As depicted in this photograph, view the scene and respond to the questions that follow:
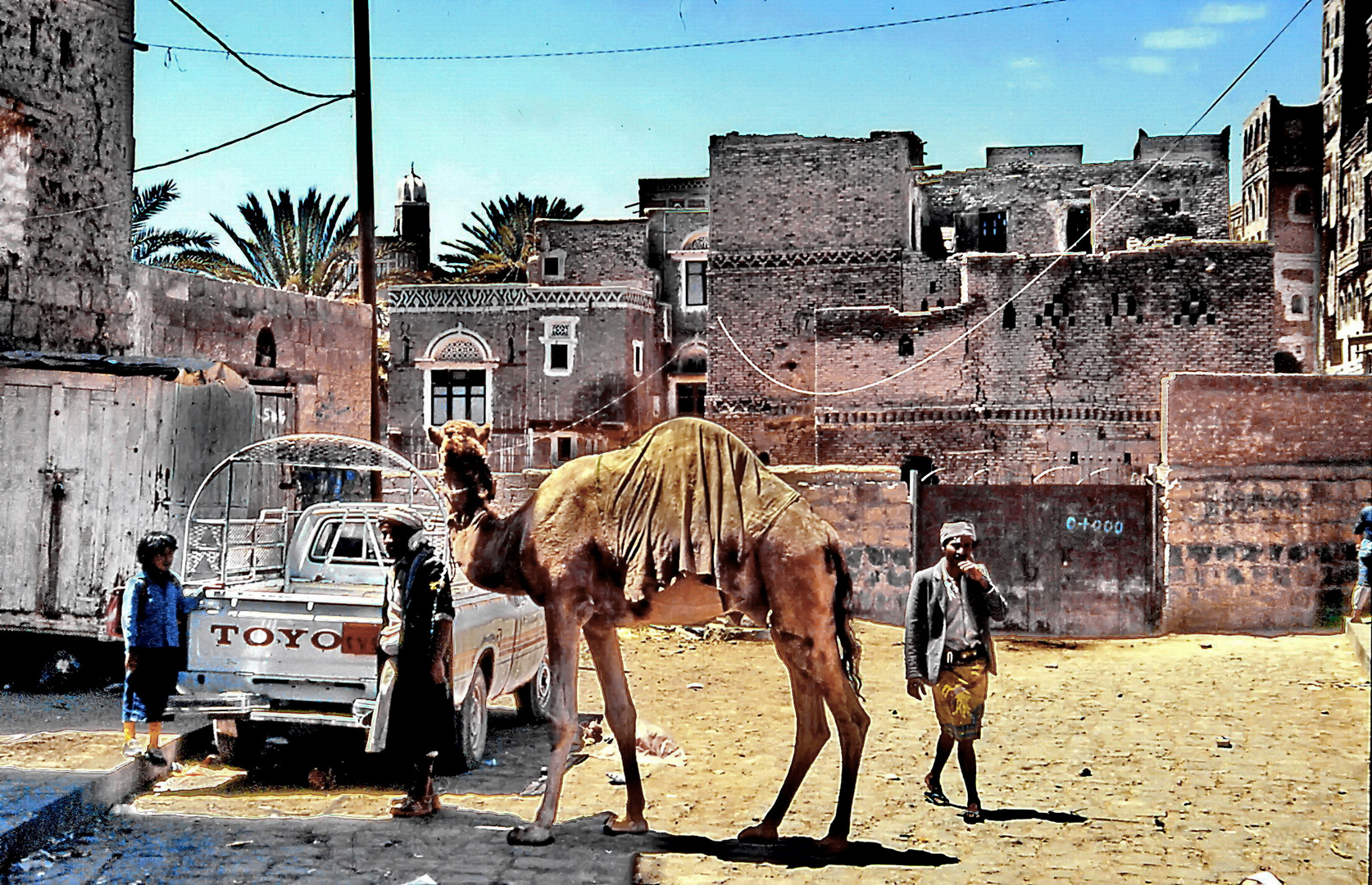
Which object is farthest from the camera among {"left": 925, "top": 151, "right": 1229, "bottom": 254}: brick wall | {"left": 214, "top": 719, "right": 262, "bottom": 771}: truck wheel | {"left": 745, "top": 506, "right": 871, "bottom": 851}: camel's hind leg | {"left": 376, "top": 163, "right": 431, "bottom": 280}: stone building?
{"left": 376, "top": 163, "right": 431, "bottom": 280}: stone building

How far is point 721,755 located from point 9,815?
5097mm

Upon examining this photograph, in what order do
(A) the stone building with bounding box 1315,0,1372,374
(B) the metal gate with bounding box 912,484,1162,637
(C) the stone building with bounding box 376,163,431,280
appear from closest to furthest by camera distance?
(B) the metal gate with bounding box 912,484,1162,637
(A) the stone building with bounding box 1315,0,1372,374
(C) the stone building with bounding box 376,163,431,280

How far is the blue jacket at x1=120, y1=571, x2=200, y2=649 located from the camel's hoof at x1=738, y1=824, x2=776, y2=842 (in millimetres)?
4121

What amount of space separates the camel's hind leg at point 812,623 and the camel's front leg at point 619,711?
831 mm

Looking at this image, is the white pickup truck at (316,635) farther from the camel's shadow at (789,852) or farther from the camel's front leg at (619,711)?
the camel's shadow at (789,852)

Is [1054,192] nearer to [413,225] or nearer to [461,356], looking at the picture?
[461,356]

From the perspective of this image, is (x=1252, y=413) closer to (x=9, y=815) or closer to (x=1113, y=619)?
(x=1113, y=619)

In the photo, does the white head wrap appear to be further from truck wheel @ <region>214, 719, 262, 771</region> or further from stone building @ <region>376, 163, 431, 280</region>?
stone building @ <region>376, 163, 431, 280</region>

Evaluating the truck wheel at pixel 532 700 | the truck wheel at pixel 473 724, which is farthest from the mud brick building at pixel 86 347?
the truck wheel at pixel 473 724

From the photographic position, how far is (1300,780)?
9.12 metres

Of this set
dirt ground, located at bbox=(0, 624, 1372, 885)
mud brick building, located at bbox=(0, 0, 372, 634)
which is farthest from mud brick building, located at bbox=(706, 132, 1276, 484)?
mud brick building, located at bbox=(0, 0, 372, 634)

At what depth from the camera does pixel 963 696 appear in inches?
326

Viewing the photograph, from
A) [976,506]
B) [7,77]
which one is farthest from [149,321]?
[976,506]

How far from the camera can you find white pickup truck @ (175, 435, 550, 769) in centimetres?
883
